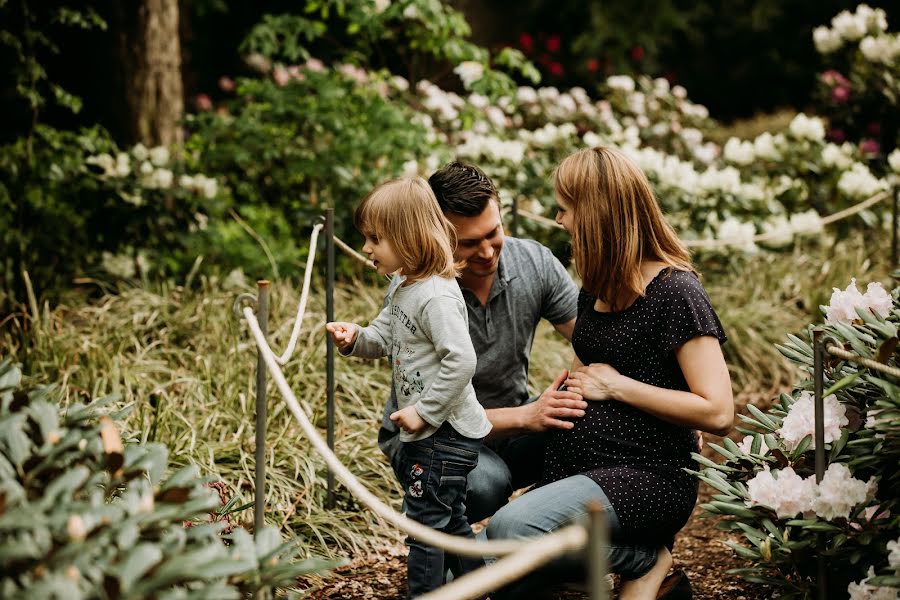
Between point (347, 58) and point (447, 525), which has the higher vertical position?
point (347, 58)

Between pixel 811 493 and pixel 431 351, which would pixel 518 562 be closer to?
pixel 811 493

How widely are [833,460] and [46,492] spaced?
5.78 ft

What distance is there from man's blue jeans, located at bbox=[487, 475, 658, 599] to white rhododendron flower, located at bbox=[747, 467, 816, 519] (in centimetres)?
42

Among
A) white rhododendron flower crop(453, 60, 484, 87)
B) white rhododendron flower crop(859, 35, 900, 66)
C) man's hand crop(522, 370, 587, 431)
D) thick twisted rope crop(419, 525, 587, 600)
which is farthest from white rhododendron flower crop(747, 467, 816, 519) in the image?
white rhododendron flower crop(859, 35, 900, 66)

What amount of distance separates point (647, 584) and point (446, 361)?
0.84 m

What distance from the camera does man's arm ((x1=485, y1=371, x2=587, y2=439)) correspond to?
9.00ft

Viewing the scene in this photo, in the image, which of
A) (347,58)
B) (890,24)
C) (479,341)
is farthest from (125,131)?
(890,24)

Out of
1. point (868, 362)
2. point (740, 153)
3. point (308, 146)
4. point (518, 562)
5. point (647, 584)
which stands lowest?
point (647, 584)

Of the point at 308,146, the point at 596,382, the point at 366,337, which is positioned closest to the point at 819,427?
the point at 596,382

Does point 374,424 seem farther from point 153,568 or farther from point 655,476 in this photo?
point 153,568

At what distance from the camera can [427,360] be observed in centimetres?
274

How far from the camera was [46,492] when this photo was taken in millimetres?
1596

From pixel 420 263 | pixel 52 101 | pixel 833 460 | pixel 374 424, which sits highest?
pixel 52 101

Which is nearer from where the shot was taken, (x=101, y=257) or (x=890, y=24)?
(x=101, y=257)
